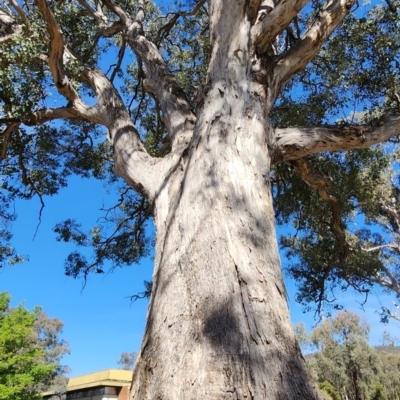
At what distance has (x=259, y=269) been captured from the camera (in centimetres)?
216

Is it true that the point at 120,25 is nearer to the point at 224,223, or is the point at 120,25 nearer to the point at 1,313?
the point at 224,223

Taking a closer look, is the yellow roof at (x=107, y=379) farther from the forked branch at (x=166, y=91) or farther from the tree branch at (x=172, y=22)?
the tree branch at (x=172, y=22)

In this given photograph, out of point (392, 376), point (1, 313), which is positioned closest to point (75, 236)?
Result: point (1, 313)

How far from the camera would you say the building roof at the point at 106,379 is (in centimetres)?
1055

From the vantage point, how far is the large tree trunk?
1.67 metres

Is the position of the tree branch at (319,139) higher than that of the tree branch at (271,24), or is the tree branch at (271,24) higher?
the tree branch at (271,24)

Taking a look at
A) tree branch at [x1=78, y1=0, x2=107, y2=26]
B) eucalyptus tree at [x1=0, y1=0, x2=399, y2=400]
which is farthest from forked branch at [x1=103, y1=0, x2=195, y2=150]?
tree branch at [x1=78, y1=0, x2=107, y2=26]

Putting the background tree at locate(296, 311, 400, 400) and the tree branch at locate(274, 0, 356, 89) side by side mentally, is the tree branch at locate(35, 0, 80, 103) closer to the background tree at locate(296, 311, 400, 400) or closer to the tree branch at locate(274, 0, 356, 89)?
the tree branch at locate(274, 0, 356, 89)

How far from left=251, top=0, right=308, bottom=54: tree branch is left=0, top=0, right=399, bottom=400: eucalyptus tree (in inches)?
0.5

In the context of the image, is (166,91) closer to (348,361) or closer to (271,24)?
(271,24)

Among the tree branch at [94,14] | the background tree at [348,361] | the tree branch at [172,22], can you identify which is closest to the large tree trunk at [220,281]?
the tree branch at [94,14]

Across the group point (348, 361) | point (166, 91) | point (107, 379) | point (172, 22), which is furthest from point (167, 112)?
point (348, 361)

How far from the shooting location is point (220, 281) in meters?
2.05

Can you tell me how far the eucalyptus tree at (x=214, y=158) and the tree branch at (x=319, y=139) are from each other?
0.01m
